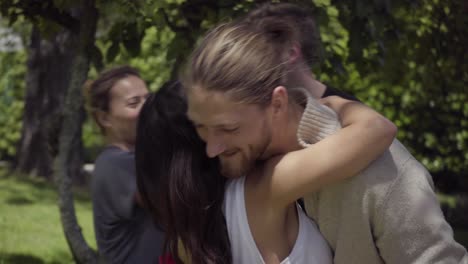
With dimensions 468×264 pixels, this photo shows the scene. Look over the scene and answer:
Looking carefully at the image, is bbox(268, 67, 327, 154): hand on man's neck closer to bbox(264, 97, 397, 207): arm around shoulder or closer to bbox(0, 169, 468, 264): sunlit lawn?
bbox(264, 97, 397, 207): arm around shoulder

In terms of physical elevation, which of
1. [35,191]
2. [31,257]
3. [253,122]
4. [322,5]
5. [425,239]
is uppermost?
[253,122]

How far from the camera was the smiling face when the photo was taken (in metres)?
3.70

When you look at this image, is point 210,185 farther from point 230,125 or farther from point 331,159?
point 331,159

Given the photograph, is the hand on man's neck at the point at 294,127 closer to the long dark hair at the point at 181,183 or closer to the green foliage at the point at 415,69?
the long dark hair at the point at 181,183

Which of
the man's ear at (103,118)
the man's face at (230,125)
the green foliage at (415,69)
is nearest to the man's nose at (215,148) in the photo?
the man's face at (230,125)

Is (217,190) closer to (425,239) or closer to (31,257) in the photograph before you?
(425,239)

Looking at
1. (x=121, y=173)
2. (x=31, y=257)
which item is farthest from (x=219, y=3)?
(x=31, y=257)

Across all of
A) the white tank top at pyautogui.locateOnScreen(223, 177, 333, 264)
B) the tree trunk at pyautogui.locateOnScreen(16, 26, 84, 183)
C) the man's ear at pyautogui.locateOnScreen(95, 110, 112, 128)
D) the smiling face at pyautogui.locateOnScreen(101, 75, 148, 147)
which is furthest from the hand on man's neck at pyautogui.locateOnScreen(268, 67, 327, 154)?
the tree trunk at pyautogui.locateOnScreen(16, 26, 84, 183)

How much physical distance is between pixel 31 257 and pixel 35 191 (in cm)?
403

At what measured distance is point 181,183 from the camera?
2.22m

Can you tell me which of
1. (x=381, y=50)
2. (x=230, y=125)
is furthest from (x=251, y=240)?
(x=381, y=50)

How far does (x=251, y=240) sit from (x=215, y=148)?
260 millimetres

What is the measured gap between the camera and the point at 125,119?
372 centimetres

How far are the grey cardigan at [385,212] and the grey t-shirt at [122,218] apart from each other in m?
1.42
